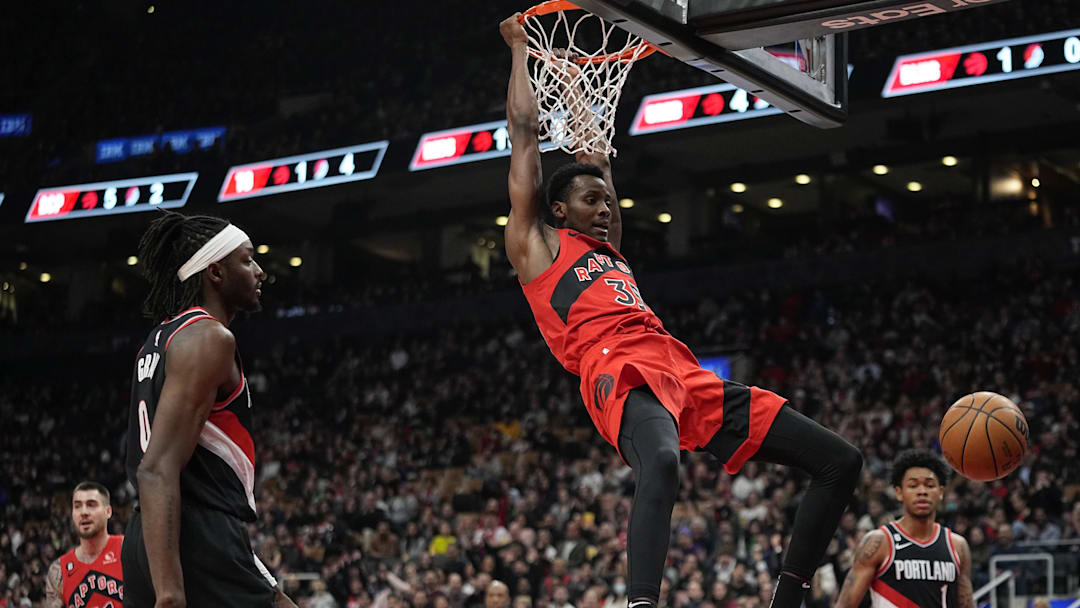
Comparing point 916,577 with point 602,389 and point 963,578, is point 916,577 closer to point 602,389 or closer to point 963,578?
point 963,578

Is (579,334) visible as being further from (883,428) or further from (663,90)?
(663,90)

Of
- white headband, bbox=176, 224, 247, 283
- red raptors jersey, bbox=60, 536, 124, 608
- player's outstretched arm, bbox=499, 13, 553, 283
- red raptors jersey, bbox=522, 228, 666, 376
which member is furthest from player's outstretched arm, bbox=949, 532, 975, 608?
white headband, bbox=176, 224, 247, 283

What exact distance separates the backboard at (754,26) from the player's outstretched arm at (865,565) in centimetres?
237

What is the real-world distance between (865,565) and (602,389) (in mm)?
2684

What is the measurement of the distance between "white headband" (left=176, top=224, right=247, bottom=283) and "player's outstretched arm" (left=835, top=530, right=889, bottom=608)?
4.25 meters

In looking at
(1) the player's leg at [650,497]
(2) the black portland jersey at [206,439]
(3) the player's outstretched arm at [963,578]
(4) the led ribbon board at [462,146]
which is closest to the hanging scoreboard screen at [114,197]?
(4) the led ribbon board at [462,146]

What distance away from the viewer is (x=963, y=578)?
276 inches

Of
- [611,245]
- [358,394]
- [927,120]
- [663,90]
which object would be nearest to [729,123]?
[663,90]

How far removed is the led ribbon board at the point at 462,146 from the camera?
19766mm

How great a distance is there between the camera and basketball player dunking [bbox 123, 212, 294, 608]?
11.4 ft

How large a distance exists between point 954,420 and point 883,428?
11.0 meters

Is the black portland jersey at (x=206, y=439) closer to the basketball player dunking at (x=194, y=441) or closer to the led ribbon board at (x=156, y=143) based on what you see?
the basketball player dunking at (x=194, y=441)

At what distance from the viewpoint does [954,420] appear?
6.00 m

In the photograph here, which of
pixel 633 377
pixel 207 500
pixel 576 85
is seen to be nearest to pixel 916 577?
pixel 633 377
